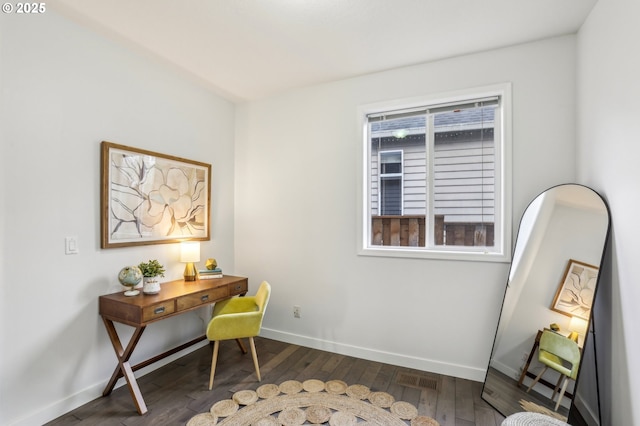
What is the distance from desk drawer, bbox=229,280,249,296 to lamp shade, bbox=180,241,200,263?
41 cm

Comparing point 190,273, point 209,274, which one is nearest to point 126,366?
point 190,273

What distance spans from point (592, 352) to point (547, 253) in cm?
67

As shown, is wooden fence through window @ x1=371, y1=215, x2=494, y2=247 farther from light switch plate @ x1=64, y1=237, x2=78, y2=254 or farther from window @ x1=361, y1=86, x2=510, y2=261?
light switch plate @ x1=64, y1=237, x2=78, y2=254

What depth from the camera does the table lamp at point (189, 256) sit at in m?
2.88

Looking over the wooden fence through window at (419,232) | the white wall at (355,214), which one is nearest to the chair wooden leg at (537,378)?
the white wall at (355,214)

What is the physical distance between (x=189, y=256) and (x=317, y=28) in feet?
7.19

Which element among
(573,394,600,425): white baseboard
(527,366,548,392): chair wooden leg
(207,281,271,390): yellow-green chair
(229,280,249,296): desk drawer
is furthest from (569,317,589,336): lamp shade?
(229,280,249,296): desk drawer

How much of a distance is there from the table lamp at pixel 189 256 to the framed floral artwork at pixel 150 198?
0.12 metres

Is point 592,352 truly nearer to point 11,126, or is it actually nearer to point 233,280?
point 233,280

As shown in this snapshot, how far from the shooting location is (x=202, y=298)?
8.55 feet

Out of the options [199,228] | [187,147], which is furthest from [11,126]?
[199,228]

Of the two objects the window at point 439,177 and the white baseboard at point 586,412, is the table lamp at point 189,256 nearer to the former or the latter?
the window at point 439,177

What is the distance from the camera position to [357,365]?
2.83 meters

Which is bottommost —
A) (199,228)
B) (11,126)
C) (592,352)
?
(592,352)
